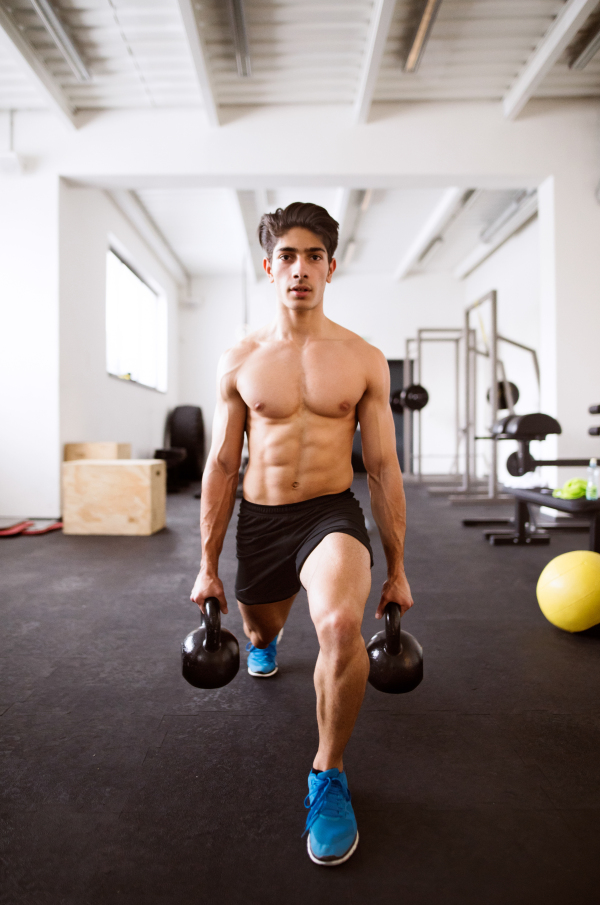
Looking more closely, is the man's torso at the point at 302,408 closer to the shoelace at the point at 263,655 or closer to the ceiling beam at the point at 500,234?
the shoelace at the point at 263,655

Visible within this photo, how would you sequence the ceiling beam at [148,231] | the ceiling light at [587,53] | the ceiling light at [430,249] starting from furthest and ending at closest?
the ceiling light at [430,249], the ceiling beam at [148,231], the ceiling light at [587,53]

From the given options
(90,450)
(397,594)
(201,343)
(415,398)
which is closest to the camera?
(397,594)

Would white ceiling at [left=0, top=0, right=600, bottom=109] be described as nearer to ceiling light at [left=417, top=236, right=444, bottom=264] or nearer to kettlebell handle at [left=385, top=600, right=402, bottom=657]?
ceiling light at [left=417, top=236, right=444, bottom=264]

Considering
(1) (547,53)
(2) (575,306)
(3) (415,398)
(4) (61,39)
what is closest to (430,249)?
(3) (415,398)

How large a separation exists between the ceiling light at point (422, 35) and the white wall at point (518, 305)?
2846mm

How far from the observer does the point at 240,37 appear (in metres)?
3.54

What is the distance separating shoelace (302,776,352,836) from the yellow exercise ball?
131cm

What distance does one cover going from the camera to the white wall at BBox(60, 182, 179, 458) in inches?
176

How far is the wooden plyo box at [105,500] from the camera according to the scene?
3922mm

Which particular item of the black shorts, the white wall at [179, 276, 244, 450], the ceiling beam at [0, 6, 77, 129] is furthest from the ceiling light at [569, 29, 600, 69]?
the white wall at [179, 276, 244, 450]

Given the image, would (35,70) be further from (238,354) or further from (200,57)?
(238,354)

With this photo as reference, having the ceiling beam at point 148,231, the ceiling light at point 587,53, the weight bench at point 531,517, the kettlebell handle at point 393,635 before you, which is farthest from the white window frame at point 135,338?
the kettlebell handle at point 393,635

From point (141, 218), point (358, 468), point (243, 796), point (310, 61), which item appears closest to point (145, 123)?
point (310, 61)

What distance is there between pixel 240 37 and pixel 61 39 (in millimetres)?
1167
